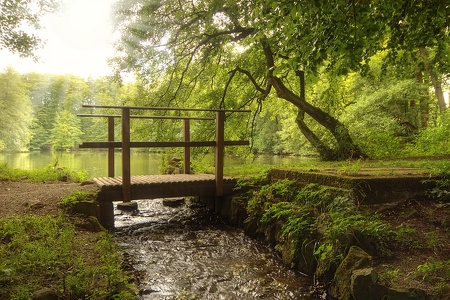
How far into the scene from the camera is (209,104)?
13047mm

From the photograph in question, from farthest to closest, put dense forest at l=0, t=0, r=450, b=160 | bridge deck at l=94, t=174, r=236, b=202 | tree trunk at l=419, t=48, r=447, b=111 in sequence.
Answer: tree trunk at l=419, t=48, r=447, b=111 → dense forest at l=0, t=0, r=450, b=160 → bridge deck at l=94, t=174, r=236, b=202

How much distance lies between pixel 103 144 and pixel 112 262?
3.18m

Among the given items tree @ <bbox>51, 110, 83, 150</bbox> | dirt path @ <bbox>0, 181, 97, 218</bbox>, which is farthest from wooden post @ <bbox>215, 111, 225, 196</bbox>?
tree @ <bbox>51, 110, 83, 150</bbox>

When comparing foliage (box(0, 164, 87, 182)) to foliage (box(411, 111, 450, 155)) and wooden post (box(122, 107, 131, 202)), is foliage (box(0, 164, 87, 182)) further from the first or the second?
foliage (box(411, 111, 450, 155))

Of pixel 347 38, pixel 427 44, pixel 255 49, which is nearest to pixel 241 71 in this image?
pixel 255 49

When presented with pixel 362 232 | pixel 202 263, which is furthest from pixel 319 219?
pixel 202 263

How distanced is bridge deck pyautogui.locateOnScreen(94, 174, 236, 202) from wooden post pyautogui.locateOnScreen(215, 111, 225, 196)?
0.16 metres

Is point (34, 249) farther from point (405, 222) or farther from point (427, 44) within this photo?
point (427, 44)

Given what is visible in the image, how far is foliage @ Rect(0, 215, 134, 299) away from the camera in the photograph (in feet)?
10.0

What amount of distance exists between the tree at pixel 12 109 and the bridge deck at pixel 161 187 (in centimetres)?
2648

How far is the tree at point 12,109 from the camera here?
2827 cm

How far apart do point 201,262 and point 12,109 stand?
31.4 meters

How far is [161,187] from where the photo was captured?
7363 mm

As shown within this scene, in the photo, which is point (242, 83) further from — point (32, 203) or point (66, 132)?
point (66, 132)
